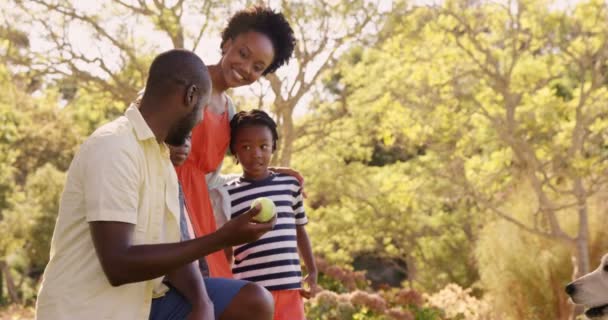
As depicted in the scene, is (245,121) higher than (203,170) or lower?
higher

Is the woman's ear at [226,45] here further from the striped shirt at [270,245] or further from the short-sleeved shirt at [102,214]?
the short-sleeved shirt at [102,214]

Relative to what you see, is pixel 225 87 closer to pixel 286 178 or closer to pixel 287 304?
pixel 286 178

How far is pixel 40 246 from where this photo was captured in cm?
2055

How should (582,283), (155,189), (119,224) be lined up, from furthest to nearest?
1. (582,283)
2. (155,189)
3. (119,224)

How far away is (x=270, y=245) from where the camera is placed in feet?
13.5

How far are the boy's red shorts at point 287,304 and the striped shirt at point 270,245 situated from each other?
0.03 m

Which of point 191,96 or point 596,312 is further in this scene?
point 596,312

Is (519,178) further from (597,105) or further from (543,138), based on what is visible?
(597,105)

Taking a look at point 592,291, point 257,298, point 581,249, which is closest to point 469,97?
point 581,249

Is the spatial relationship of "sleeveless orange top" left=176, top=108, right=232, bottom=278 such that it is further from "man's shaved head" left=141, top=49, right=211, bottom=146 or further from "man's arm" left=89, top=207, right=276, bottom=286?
"man's arm" left=89, top=207, right=276, bottom=286

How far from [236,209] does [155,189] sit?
145cm

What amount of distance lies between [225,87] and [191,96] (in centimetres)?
132

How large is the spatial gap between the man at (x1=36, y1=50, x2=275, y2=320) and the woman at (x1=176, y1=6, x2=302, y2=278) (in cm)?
95

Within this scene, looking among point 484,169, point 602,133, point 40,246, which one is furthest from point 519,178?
point 40,246
